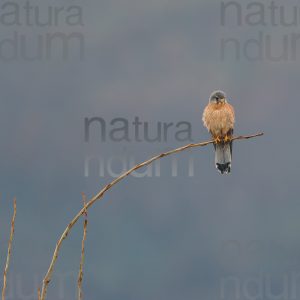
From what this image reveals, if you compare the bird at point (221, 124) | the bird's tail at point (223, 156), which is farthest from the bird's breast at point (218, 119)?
the bird's tail at point (223, 156)

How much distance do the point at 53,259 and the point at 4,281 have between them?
8.3 inches

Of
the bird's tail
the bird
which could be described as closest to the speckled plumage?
the bird

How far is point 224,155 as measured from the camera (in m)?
8.31

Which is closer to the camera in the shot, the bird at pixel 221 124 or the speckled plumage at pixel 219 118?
the bird at pixel 221 124

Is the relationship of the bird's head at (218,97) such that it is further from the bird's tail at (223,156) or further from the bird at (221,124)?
the bird's tail at (223,156)

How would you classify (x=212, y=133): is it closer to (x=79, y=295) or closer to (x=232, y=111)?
(x=232, y=111)

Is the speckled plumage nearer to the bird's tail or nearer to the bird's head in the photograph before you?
the bird's head

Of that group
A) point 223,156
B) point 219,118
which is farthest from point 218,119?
point 223,156

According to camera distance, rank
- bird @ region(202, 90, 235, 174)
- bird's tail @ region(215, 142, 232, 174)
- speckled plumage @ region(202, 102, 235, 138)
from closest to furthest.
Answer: bird's tail @ region(215, 142, 232, 174)
bird @ region(202, 90, 235, 174)
speckled plumage @ region(202, 102, 235, 138)

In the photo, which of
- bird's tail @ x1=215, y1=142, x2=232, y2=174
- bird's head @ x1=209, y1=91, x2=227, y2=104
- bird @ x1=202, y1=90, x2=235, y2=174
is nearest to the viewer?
bird's tail @ x1=215, y1=142, x2=232, y2=174

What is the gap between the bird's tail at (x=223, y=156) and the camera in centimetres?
811

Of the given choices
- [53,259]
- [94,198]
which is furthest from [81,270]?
[94,198]

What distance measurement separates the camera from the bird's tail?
811 cm

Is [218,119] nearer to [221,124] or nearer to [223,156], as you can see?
[221,124]
